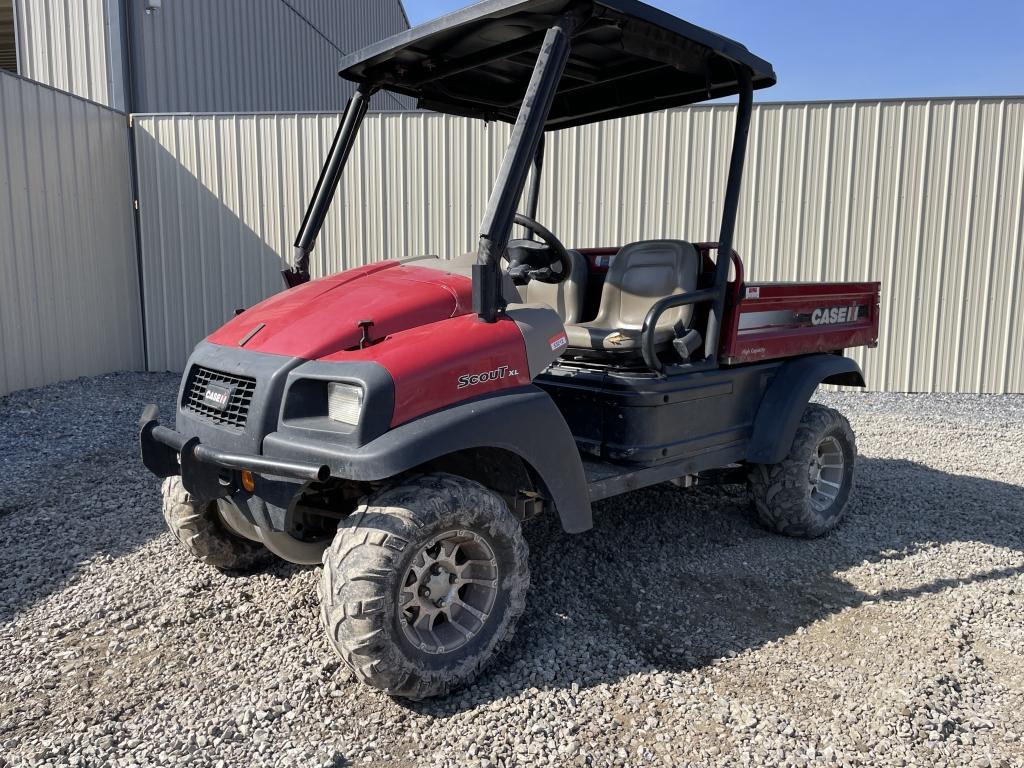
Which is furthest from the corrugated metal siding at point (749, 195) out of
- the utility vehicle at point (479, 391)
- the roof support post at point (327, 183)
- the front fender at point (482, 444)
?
the front fender at point (482, 444)

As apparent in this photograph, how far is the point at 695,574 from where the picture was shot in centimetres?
370

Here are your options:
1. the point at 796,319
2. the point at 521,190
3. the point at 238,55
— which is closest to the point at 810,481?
the point at 796,319

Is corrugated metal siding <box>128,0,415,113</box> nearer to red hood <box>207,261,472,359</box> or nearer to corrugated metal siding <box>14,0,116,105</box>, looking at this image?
corrugated metal siding <box>14,0,116,105</box>

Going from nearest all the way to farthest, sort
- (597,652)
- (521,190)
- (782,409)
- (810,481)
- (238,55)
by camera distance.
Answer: (521,190)
(597,652)
(782,409)
(810,481)
(238,55)

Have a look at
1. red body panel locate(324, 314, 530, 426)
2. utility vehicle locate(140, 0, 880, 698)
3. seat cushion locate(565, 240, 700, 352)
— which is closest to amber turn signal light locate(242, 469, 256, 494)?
utility vehicle locate(140, 0, 880, 698)

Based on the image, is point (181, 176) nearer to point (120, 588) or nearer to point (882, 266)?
point (120, 588)

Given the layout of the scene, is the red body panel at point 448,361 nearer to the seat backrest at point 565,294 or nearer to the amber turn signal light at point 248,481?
the amber turn signal light at point 248,481

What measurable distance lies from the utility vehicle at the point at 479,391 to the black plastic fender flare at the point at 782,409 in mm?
15

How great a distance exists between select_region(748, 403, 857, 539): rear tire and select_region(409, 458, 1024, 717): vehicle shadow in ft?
0.36

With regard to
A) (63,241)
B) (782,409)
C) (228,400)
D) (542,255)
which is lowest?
(782,409)

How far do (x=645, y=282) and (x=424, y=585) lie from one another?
7.06 feet

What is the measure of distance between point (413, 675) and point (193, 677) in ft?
2.82

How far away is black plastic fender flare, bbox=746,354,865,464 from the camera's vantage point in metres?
3.91

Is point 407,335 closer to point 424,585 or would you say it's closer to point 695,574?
point 424,585
